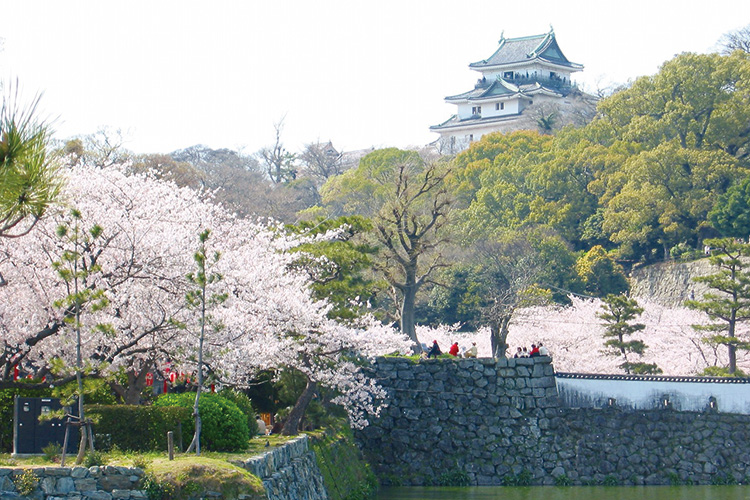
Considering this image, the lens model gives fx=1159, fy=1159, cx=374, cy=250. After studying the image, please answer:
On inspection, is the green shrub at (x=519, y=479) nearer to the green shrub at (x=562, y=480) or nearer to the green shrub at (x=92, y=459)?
the green shrub at (x=562, y=480)

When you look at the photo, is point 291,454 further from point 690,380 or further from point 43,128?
point 690,380

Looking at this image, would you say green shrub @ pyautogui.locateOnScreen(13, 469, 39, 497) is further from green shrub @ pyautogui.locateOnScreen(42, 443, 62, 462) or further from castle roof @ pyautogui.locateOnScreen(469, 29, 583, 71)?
castle roof @ pyautogui.locateOnScreen(469, 29, 583, 71)

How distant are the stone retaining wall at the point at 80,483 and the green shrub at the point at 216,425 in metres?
2.10

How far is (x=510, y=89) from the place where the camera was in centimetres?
7325

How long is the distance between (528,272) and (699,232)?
6834mm

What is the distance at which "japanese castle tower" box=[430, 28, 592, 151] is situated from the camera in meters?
72.8

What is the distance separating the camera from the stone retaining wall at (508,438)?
24594 mm

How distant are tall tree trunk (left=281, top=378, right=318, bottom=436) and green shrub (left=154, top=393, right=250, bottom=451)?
3.43m

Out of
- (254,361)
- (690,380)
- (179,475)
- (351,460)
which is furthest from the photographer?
(690,380)

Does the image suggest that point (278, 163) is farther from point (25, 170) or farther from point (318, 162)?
point (25, 170)

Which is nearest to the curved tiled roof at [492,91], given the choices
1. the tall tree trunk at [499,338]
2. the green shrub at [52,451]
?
the tall tree trunk at [499,338]

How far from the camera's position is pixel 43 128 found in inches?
408

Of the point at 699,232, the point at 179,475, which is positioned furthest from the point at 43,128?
the point at 699,232

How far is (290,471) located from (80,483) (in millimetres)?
→ 3910
